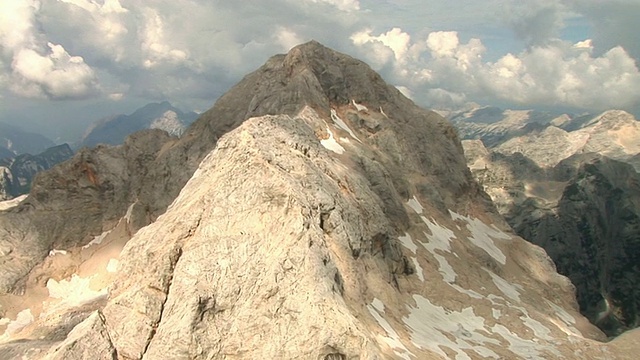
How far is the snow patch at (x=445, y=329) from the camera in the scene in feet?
112

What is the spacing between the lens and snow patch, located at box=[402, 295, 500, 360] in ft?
112

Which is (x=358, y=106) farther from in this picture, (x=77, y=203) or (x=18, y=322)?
(x=18, y=322)

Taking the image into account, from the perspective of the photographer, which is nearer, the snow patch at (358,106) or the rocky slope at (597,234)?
the snow patch at (358,106)

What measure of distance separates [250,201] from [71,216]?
7284 cm

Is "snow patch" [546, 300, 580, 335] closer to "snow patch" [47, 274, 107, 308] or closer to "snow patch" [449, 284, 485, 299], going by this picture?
"snow patch" [449, 284, 485, 299]

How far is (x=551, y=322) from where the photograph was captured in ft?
171

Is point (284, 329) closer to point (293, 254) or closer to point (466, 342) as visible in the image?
point (293, 254)

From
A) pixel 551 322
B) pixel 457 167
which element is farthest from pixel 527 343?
pixel 457 167

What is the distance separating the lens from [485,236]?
76.9 m

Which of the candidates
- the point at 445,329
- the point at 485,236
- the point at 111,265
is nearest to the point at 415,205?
the point at 485,236

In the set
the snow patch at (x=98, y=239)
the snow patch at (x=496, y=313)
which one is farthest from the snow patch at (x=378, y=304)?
the snow patch at (x=98, y=239)

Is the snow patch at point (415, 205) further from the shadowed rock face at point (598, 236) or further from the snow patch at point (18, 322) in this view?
the shadowed rock face at point (598, 236)

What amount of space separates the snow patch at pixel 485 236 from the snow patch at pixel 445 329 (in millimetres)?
26591

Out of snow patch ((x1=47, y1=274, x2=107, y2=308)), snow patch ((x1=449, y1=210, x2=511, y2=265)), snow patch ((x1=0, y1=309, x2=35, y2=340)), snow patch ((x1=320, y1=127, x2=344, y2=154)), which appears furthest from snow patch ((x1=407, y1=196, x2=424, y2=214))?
snow patch ((x1=0, y1=309, x2=35, y2=340))
